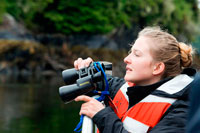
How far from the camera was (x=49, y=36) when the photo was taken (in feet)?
81.3

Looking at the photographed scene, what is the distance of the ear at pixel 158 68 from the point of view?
1.97 meters

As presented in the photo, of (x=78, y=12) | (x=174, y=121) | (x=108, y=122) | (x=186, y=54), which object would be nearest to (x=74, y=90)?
(x=108, y=122)

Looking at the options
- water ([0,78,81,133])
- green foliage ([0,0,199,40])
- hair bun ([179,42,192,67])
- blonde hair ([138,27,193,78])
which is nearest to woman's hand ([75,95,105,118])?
blonde hair ([138,27,193,78])

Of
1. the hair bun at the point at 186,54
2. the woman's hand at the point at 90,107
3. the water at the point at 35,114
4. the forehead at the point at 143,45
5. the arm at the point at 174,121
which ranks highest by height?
the forehead at the point at 143,45

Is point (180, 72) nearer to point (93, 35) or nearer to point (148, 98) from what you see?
point (148, 98)

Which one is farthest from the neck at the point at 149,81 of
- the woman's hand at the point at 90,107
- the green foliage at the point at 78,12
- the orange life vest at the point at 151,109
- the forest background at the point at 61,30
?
the green foliage at the point at 78,12

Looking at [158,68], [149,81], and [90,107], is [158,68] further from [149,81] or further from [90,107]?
[90,107]

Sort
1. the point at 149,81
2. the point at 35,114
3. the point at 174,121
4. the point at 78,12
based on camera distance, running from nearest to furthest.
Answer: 1. the point at 174,121
2. the point at 149,81
3. the point at 35,114
4. the point at 78,12

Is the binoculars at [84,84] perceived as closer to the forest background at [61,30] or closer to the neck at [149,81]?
the neck at [149,81]

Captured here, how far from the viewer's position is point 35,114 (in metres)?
7.57

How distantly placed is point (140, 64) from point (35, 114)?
19.4 feet

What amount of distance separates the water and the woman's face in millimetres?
4064

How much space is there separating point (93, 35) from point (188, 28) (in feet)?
34.1

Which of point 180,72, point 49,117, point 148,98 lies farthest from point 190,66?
point 49,117
